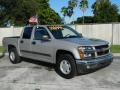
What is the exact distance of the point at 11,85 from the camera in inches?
370

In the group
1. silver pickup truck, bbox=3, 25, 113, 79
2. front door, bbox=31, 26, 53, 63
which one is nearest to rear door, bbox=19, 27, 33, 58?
silver pickup truck, bbox=3, 25, 113, 79

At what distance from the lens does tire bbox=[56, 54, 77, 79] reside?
32.7 feet

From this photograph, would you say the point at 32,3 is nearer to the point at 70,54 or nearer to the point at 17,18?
the point at 17,18

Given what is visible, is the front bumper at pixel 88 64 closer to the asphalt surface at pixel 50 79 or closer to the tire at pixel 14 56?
the asphalt surface at pixel 50 79

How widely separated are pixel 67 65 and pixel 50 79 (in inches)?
29.3

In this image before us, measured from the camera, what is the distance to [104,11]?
74438mm

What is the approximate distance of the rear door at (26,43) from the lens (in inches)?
483

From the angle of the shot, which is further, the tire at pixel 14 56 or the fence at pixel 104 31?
the fence at pixel 104 31

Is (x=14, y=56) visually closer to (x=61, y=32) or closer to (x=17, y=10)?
(x=61, y=32)

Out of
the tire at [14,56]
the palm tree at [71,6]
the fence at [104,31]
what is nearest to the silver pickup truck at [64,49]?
the tire at [14,56]

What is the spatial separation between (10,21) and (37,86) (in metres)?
37.7

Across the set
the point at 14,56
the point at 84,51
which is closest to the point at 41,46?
the point at 84,51

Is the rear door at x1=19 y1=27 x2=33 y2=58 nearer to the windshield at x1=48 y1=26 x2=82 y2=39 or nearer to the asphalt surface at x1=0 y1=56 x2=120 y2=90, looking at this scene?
the asphalt surface at x1=0 y1=56 x2=120 y2=90

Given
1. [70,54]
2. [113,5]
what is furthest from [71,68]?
[113,5]
